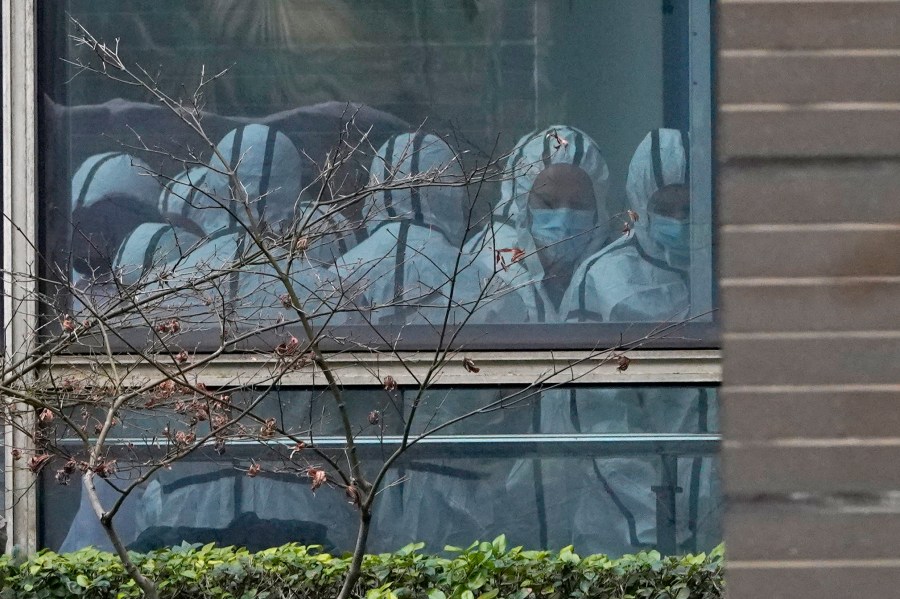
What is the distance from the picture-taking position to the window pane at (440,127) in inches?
273

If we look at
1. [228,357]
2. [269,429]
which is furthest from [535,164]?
[269,429]

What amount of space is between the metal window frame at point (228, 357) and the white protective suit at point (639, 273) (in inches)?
5.9

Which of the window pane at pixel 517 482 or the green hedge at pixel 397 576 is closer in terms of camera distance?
the green hedge at pixel 397 576

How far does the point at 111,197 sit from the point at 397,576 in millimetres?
3309

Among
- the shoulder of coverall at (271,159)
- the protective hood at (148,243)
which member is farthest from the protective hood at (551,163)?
the protective hood at (148,243)

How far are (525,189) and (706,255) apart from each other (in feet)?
4.17

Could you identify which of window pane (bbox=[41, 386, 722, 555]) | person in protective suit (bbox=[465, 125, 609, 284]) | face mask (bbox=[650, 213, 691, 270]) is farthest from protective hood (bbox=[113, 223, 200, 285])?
face mask (bbox=[650, 213, 691, 270])

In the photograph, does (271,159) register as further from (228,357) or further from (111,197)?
(228,357)

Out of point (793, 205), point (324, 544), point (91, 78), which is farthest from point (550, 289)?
point (793, 205)

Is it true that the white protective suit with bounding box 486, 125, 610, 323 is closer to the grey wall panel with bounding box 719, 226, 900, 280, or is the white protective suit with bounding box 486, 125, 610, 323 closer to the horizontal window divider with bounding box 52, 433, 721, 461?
the horizontal window divider with bounding box 52, 433, 721, 461

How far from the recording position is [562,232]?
6.96m

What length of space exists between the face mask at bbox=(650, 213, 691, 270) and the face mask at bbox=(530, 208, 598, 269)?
16.9 inches

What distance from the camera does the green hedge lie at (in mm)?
5340

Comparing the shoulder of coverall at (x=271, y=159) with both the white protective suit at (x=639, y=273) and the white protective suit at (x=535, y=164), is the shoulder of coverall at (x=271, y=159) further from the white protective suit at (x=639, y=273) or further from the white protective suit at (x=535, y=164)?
the white protective suit at (x=639, y=273)
